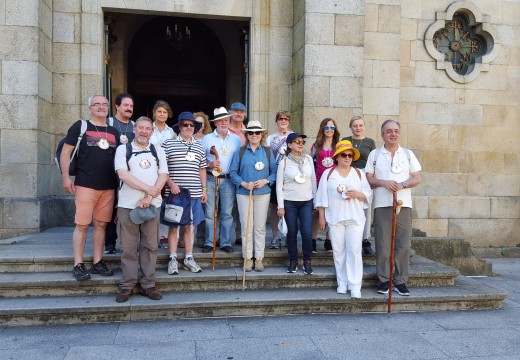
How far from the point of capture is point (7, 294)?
4906 mm

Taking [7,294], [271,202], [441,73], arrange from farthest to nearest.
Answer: [441,73] < [271,202] < [7,294]

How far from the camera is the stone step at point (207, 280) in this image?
16.2 ft

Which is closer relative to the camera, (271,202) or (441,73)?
(271,202)

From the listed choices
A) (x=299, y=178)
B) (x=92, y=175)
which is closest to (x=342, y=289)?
(x=299, y=178)

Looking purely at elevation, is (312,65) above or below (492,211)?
above

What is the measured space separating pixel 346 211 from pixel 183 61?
10.1m

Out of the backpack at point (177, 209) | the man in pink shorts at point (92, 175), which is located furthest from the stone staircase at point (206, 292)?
the backpack at point (177, 209)

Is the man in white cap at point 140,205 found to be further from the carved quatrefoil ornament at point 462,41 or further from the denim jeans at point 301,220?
the carved quatrefoil ornament at point 462,41


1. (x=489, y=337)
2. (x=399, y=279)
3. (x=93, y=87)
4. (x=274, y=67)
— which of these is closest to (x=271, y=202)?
(x=399, y=279)

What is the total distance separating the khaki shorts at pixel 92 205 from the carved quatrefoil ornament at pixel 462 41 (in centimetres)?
740

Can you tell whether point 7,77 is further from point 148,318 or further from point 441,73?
point 441,73

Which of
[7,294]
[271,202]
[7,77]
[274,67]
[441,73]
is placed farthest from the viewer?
[441,73]

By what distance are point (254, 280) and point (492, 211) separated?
6586 mm

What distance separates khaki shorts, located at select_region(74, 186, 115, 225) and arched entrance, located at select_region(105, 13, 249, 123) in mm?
7744
